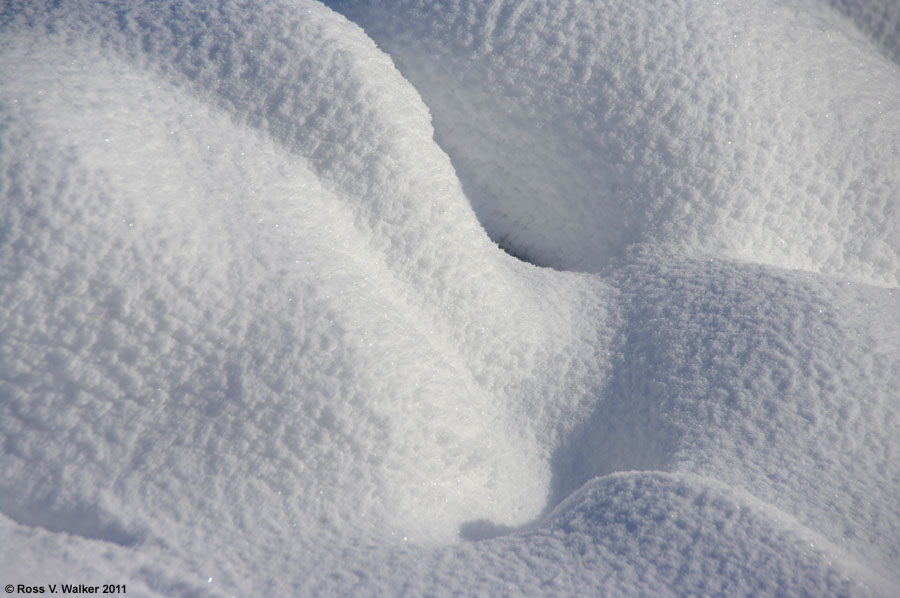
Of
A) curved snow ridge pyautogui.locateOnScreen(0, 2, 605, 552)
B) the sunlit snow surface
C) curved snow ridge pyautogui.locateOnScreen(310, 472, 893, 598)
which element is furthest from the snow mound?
curved snow ridge pyautogui.locateOnScreen(310, 472, 893, 598)

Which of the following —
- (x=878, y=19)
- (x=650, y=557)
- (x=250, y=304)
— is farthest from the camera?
(x=878, y=19)

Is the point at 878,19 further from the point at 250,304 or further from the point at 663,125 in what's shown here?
the point at 250,304

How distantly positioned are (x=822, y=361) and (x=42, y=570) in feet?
3.25

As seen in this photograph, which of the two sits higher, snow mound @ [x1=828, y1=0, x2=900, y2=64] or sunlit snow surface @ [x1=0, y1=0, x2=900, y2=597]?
snow mound @ [x1=828, y1=0, x2=900, y2=64]

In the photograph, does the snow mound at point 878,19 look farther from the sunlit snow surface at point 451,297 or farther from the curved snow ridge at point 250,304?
the curved snow ridge at point 250,304

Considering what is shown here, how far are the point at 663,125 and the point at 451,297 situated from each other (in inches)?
18.3

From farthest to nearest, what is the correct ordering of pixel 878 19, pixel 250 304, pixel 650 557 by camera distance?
pixel 878 19 → pixel 250 304 → pixel 650 557

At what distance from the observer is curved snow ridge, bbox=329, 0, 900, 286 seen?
1045 mm

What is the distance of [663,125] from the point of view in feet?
3.43

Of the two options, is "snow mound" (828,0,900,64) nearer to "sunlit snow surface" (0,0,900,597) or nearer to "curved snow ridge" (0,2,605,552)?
"sunlit snow surface" (0,0,900,597)

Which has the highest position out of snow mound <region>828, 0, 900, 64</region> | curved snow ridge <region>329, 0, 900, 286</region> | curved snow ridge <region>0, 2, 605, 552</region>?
snow mound <region>828, 0, 900, 64</region>

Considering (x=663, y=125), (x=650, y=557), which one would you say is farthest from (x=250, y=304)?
(x=663, y=125)

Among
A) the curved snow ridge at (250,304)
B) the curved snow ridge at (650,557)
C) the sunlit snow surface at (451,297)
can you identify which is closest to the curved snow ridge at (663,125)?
the sunlit snow surface at (451,297)

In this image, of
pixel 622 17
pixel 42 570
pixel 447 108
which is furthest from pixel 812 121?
pixel 42 570
